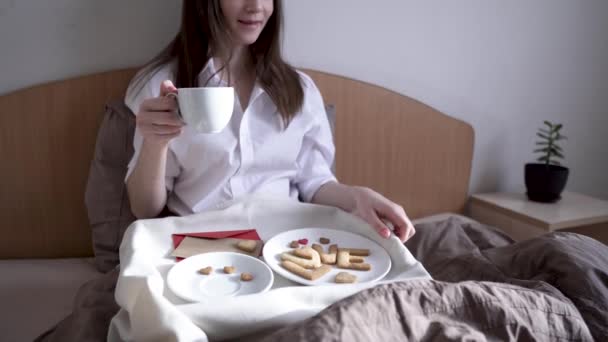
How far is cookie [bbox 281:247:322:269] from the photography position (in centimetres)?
67

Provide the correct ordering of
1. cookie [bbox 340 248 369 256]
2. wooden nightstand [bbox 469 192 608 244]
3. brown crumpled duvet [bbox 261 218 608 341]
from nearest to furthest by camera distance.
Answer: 1. brown crumpled duvet [bbox 261 218 608 341]
2. cookie [bbox 340 248 369 256]
3. wooden nightstand [bbox 469 192 608 244]

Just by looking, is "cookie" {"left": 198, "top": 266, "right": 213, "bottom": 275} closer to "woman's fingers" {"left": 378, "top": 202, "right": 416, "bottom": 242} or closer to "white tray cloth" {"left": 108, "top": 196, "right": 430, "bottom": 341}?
"white tray cloth" {"left": 108, "top": 196, "right": 430, "bottom": 341}

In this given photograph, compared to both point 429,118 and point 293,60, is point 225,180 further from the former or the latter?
point 429,118

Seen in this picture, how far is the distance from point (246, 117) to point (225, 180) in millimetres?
152

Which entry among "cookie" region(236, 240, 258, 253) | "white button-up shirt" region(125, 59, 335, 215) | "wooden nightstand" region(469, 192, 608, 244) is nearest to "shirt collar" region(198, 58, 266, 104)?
"white button-up shirt" region(125, 59, 335, 215)

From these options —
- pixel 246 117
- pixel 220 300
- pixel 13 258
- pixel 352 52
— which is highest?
pixel 352 52

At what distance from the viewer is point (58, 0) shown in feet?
3.74

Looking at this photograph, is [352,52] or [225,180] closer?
[225,180]

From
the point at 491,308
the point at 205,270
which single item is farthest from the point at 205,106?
the point at 491,308

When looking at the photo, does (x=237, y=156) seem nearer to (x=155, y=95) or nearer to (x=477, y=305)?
(x=155, y=95)

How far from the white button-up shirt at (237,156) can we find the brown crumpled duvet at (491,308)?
505mm

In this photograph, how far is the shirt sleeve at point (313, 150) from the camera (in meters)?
1.11

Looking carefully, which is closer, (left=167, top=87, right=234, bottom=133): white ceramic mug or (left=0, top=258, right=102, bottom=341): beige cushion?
(left=167, top=87, right=234, bottom=133): white ceramic mug

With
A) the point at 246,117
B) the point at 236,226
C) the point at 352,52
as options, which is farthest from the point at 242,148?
the point at 352,52
